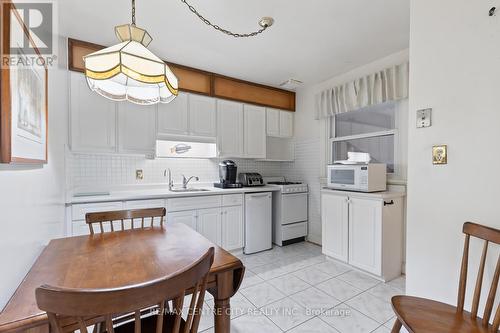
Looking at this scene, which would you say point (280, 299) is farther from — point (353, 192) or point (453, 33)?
point (453, 33)

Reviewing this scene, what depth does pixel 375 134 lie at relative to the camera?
9.95ft

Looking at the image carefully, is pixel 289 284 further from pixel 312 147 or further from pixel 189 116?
pixel 189 116

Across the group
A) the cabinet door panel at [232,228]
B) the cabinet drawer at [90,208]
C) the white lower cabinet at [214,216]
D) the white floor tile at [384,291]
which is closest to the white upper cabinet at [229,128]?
the white lower cabinet at [214,216]

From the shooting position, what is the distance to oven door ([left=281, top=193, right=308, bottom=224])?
352 cm

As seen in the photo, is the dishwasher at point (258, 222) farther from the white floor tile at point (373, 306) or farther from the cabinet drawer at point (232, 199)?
the white floor tile at point (373, 306)

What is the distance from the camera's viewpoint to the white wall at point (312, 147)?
11.8 ft

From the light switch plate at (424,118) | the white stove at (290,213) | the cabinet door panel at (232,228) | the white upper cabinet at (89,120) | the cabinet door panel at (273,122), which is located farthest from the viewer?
the cabinet door panel at (273,122)

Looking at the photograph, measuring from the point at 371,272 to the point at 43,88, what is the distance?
10.5 ft

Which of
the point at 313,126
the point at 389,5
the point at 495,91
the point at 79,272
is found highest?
the point at 389,5

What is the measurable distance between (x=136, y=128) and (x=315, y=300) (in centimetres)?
265

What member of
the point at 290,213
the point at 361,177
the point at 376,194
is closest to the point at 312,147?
the point at 290,213

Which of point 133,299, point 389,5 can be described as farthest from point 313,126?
point 133,299

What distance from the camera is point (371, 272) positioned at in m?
2.54

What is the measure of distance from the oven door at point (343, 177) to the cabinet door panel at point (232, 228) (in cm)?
128
